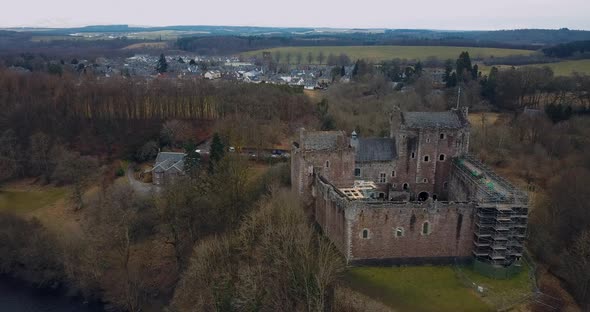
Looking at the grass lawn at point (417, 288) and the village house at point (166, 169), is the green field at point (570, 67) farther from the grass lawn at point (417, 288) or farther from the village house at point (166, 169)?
the village house at point (166, 169)

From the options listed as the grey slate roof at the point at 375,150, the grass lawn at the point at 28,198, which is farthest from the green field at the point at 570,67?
the grass lawn at the point at 28,198

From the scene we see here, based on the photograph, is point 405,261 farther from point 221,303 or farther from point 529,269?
point 221,303

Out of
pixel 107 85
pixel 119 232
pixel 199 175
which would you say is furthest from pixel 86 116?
pixel 119 232

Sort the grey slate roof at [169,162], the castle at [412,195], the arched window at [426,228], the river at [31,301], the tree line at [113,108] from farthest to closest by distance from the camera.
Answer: the tree line at [113,108]
the grey slate roof at [169,162]
the river at [31,301]
the arched window at [426,228]
the castle at [412,195]

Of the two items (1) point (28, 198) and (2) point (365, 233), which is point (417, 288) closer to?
(2) point (365, 233)

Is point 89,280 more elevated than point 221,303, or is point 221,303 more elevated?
point 221,303

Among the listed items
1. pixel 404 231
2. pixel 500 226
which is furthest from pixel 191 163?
pixel 500 226
